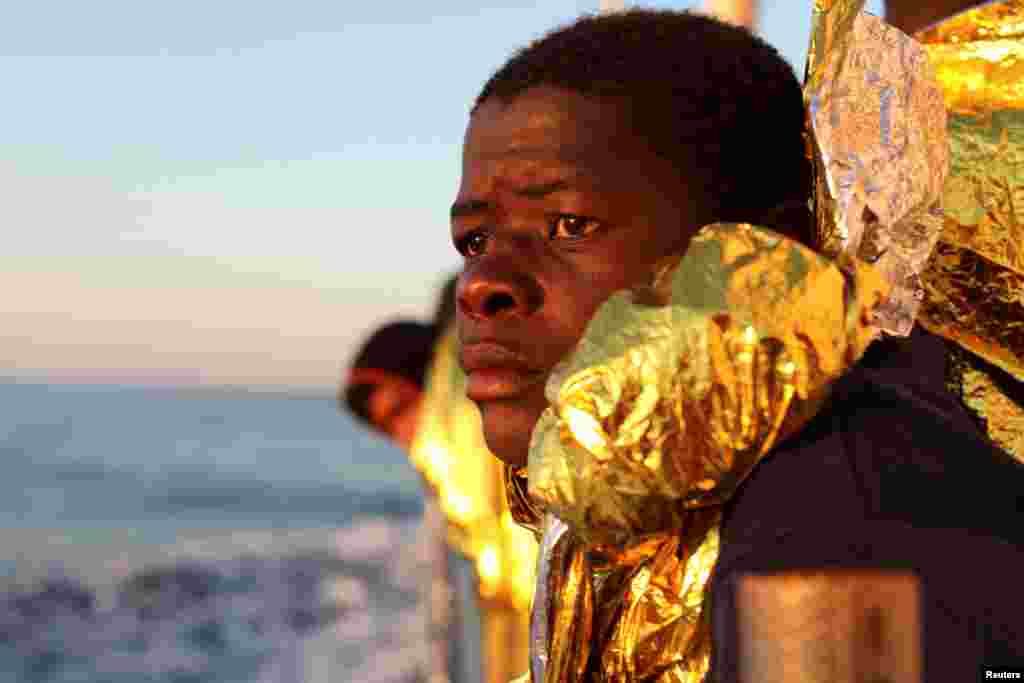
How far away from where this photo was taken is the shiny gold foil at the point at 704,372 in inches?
37.4

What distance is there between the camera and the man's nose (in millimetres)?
1240

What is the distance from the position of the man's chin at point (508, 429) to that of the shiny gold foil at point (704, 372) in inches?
9.6

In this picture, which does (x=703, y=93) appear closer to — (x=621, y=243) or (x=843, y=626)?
(x=621, y=243)

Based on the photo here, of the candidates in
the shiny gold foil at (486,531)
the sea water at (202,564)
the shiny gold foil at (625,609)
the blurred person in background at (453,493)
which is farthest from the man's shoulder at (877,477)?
the sea water at (202,564)

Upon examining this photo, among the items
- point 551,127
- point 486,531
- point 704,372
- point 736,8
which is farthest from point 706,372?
Answer: point 736,8

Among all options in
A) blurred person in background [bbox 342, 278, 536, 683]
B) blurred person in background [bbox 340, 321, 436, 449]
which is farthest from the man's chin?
blurred person in background [bbox 340, 321, 436, 449]

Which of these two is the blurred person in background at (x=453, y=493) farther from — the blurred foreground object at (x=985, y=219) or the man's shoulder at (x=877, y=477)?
the man's shoulder at (x=877, y=477)

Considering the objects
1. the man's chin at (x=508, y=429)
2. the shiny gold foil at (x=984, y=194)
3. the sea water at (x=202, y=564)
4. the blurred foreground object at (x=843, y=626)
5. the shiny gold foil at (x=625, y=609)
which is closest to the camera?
the blurred foreground object at (x=843, y=626)

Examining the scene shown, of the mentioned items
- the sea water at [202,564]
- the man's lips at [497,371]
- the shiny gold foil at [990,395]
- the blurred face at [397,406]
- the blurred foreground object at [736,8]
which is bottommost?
the sea water at [202,564]

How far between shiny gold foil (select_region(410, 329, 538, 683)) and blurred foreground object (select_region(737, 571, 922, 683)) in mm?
Result: 3535

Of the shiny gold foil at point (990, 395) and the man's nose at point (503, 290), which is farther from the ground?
the man's nose at point (503, 290)

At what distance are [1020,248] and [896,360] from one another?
0.35 m

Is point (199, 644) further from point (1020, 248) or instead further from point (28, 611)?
point (1020, 248)

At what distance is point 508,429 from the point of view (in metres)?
1.30
